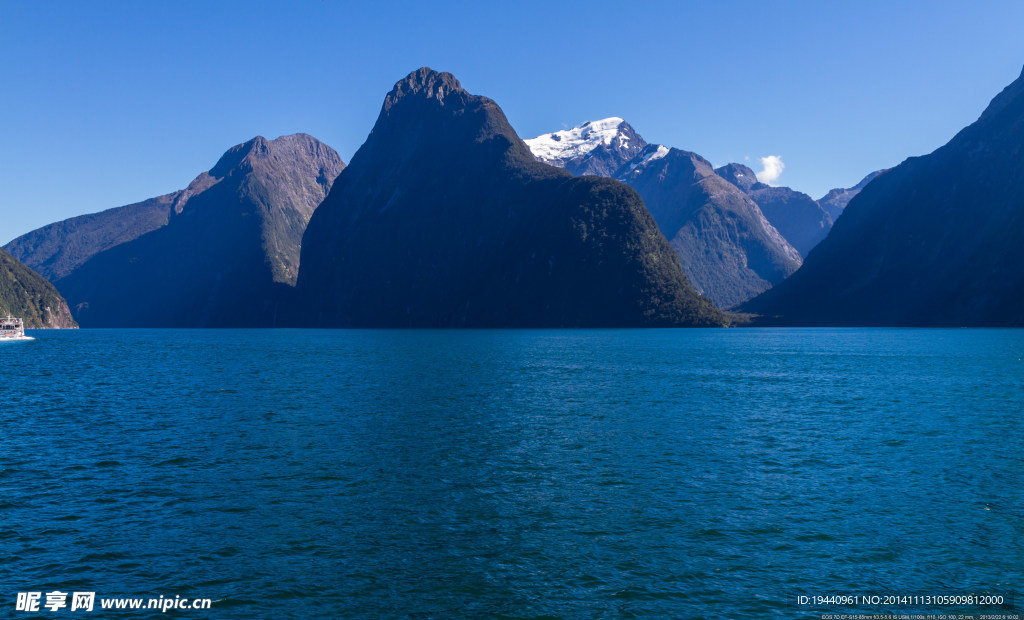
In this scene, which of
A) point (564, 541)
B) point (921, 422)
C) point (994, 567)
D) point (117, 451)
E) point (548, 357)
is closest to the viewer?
point (994, 567)

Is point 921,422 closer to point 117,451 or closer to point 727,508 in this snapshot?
point 727,508

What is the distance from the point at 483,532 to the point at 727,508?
37.9 feet

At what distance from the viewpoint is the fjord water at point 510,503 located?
2148 centimetres

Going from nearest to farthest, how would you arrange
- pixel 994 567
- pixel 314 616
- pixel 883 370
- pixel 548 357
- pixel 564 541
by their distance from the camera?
pixel 314 616 → pixel 994 567 → pixel 564 541 → pixel 883 370 → pixel 548 357

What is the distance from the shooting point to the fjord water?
846 inches

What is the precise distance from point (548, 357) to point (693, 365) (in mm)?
31750

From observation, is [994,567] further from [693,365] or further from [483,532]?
[693,365]

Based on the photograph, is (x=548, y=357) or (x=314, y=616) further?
(x=548, y=357)

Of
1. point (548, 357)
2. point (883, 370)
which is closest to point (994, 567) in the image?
point (883, 370)

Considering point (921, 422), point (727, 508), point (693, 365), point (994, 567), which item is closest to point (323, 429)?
point (727, 508)

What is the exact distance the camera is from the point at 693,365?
117m

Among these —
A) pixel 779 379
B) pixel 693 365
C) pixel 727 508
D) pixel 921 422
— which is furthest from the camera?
pixel 693 365

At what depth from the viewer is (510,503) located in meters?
30.7

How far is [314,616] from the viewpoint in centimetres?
1936
